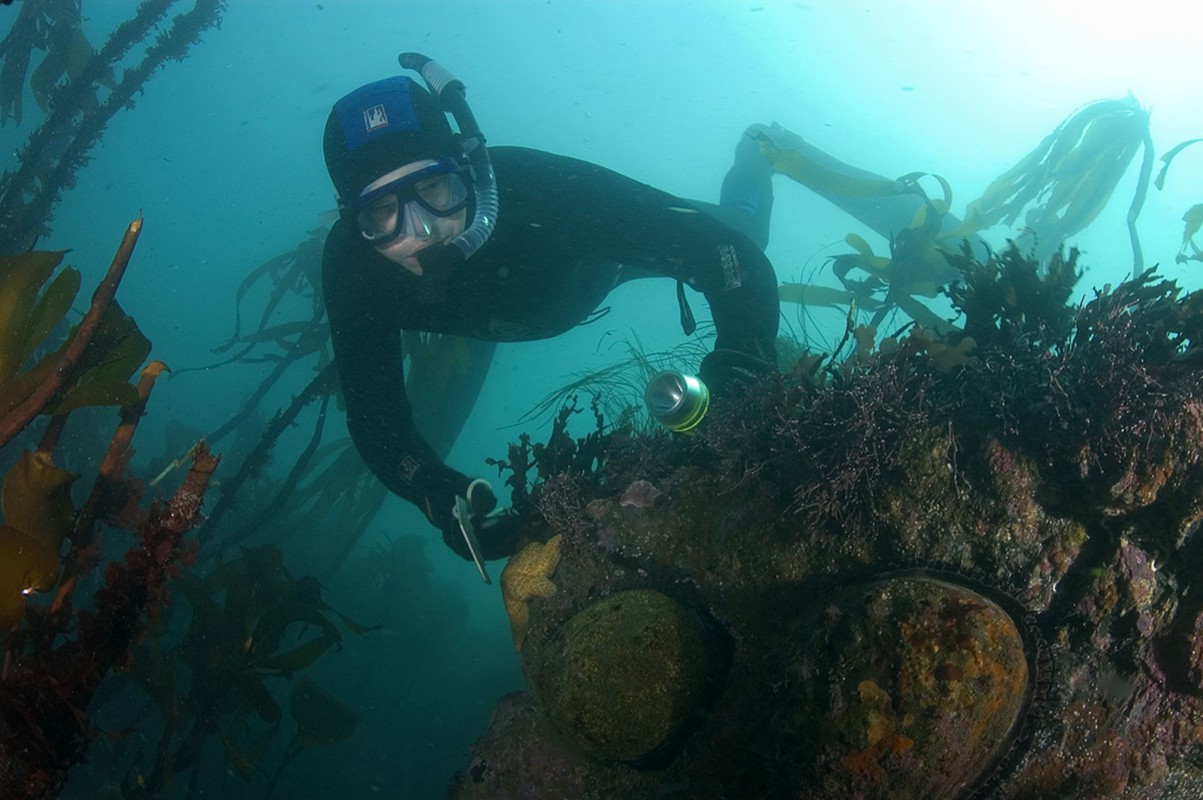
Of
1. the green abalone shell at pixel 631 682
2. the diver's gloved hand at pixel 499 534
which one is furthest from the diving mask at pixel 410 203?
the green abalone shell at pixel 631 682

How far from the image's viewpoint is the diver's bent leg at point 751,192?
26.6 feet

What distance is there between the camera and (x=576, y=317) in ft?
19.5

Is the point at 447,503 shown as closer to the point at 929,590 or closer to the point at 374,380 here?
the point at 374,380

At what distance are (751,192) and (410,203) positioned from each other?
5.66 meters

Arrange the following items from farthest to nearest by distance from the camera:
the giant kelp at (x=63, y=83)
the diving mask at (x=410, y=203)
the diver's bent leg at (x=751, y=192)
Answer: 1. the diver's bent leg at (x=751, y=192)
2. the giant kelp at (x=63, y=83)
3. the diving mask at (x=410, y=203)

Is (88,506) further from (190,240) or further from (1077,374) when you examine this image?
(190,240)

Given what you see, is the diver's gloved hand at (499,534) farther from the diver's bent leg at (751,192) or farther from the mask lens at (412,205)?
the diver's bent leg at (751,192)

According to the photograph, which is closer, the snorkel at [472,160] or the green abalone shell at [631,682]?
the green abalone shell at [631,682]

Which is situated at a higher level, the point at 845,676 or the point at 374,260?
the point at 374,260

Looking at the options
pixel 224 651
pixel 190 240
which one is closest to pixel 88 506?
pixel 224 651

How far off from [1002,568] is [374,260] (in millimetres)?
4461

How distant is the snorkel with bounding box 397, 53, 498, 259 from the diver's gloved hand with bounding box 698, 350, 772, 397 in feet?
6.59

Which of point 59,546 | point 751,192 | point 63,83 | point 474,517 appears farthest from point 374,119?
point 63,83

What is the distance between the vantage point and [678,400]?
3.20 m
